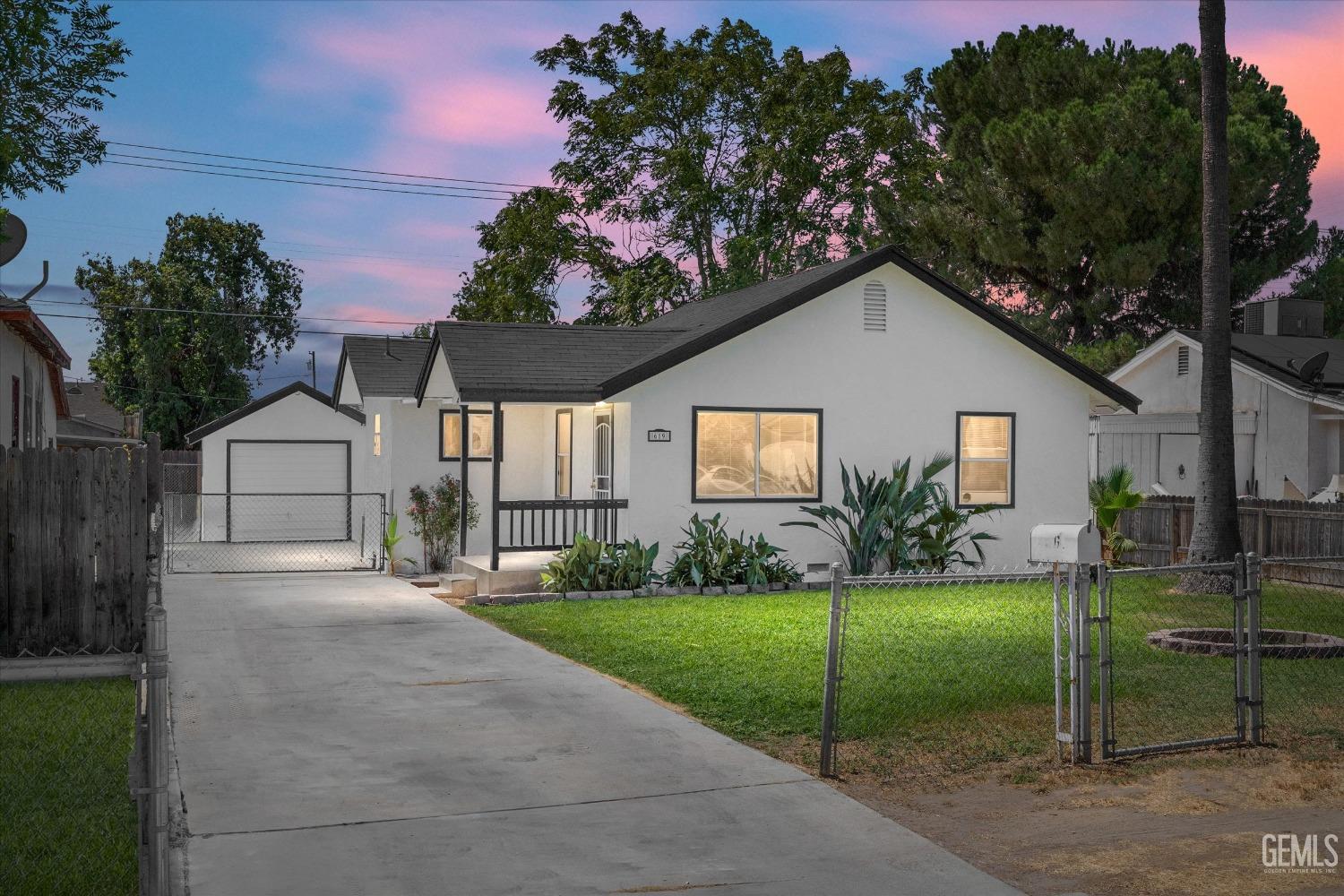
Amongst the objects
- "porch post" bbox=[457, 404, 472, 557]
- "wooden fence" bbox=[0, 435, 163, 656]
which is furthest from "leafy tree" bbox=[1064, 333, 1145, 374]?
"wooden fence" bbox=[0, 435, 163, 656]

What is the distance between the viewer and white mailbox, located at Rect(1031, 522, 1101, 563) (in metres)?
17.5

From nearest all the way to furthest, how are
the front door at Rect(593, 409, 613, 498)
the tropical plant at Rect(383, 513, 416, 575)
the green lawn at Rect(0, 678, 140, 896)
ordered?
the green lawn at Rect(0, 678, 140, 896)
the front door at Rect(593, 409, 613, 498)
the tropical plant at Rect(383, 513, 416, 575)

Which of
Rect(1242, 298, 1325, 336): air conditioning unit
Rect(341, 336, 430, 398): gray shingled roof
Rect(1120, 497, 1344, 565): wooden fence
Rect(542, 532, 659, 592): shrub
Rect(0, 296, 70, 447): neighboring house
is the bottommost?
Rect(542, 532, 659, 592): shrub

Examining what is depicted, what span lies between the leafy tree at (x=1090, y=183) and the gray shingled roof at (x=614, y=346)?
13834 mm

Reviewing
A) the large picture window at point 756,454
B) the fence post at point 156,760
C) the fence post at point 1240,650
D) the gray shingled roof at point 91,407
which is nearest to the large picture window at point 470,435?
the large picture window at point 756,454

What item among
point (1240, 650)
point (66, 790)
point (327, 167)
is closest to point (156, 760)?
point (66, 790)

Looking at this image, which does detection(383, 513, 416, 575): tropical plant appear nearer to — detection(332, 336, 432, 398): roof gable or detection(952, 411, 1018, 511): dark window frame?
detection(332, 336, 432, 398): roof gable

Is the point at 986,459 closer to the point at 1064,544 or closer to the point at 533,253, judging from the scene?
the point at 1064,544

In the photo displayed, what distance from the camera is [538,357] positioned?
18.0 metres

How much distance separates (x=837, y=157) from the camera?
3512 cm

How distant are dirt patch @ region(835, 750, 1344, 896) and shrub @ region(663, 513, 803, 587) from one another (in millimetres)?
9150

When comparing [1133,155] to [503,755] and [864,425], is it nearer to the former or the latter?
[864,425]

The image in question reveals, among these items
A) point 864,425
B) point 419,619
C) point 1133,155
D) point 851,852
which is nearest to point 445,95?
point 864,425

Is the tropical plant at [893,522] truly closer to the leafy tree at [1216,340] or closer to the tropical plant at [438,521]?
the leafy tree at [1216,340]
